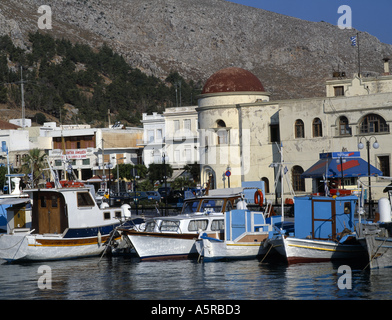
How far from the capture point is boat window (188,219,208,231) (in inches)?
1187

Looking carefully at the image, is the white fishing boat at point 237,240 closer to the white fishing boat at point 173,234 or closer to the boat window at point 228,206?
the white fishing boat at point 173,234

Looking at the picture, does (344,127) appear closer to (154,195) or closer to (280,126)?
(280,126)

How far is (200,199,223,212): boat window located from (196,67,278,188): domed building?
19737 millimetres

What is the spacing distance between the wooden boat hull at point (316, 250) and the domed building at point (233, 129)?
24325 mm

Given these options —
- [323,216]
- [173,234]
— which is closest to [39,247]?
[173,234]

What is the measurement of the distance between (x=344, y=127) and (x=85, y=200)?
22.6m

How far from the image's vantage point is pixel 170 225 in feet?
99.2

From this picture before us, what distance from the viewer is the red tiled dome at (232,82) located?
5322cm

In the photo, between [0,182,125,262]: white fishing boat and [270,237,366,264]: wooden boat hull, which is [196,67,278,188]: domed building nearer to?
[0,182,125,262]: white fishing boat

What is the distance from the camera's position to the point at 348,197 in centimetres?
2825

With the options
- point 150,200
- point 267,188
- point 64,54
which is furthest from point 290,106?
point 64,54

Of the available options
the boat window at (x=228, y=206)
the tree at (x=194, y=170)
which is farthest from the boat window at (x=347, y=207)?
the tree at (x=194, y=170)
